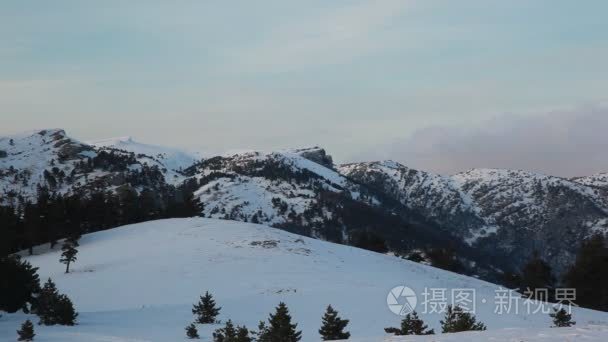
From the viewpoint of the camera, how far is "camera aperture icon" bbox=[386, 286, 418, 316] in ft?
139

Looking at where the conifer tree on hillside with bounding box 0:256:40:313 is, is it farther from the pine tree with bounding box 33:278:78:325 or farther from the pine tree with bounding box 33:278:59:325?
the pine tree with bounding box 33:278:78:325

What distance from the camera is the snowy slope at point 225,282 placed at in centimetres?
3464

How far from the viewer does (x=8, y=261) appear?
1478 inches

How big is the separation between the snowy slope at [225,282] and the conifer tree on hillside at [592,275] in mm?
19468

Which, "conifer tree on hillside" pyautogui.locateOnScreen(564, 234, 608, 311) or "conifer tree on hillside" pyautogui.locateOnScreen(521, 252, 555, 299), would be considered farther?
"conifer tree on hillside" pyautogui.locateOnScreen(521, 252, 555, 299)

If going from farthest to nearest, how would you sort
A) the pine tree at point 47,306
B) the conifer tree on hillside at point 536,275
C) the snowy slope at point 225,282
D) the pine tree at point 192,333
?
the conifer tree on hillside at point 536,275
the snowy slope at point 225,282
the pine tree at point 47,306
the pine tree at point 192,333

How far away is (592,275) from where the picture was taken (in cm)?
7431

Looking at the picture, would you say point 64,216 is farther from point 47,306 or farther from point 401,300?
A: point 401,300

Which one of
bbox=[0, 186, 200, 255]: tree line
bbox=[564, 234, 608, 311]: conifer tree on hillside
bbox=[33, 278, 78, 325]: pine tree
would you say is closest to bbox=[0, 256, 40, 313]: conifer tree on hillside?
bbox=[33, 278, 78, 325]: pine tree

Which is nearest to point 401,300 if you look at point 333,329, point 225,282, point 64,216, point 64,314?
point 225,282

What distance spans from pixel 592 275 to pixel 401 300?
40.6 meters

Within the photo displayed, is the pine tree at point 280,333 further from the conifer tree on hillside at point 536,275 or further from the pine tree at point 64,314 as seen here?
the conifer tree on hillside at point 536,275

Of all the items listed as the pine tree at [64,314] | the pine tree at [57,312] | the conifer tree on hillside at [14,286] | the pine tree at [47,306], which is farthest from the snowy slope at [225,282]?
the pine tree at [47,306]

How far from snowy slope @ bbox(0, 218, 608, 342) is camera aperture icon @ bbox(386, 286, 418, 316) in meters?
0.64
